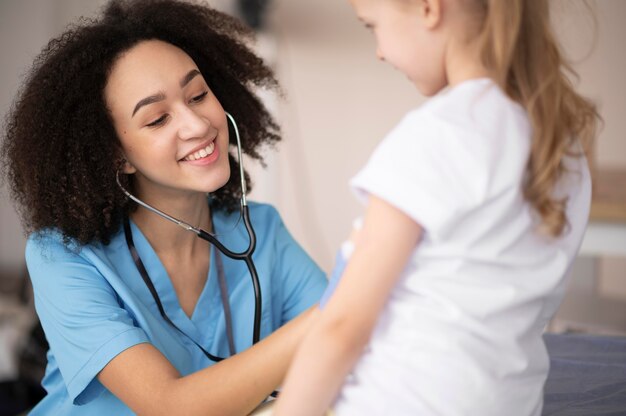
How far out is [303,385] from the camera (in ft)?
2.71

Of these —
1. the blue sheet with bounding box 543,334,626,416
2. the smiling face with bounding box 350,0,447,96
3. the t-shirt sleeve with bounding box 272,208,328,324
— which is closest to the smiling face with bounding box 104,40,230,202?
the t-shirt sleeve with bounding box 272,208,328,324

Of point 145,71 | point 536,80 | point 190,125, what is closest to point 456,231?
point 536,80

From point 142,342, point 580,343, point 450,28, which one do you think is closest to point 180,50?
point 142,342

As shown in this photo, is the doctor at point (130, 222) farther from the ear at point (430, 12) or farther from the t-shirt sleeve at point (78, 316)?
the ear at point (430, 12)

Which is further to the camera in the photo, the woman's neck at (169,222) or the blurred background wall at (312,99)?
the blurred background wall at (312,99)

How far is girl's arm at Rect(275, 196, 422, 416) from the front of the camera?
80 centimetres


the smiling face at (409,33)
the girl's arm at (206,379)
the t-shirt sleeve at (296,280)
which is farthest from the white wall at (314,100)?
the smiling face at (409,33)

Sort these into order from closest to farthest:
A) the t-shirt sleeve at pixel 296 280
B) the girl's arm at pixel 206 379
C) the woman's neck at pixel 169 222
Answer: the girl's arm at pixel 206 379, the woman's neck at pixel 169 222, the t-shirt sleeve at pixel 296 280

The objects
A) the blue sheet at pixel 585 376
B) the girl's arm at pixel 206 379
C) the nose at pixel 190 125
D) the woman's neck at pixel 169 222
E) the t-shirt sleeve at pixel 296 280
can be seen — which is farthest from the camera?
the t-shirt sleeve at pixel 296 280

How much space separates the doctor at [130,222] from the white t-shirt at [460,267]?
Result: 0.47 m

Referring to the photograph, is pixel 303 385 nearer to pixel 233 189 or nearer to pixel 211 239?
pixel 211 239

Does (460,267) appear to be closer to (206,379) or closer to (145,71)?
(206,379)

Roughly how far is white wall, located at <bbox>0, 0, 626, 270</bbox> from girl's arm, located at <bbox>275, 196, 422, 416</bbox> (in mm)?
2326

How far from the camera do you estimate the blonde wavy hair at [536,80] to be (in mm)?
834
